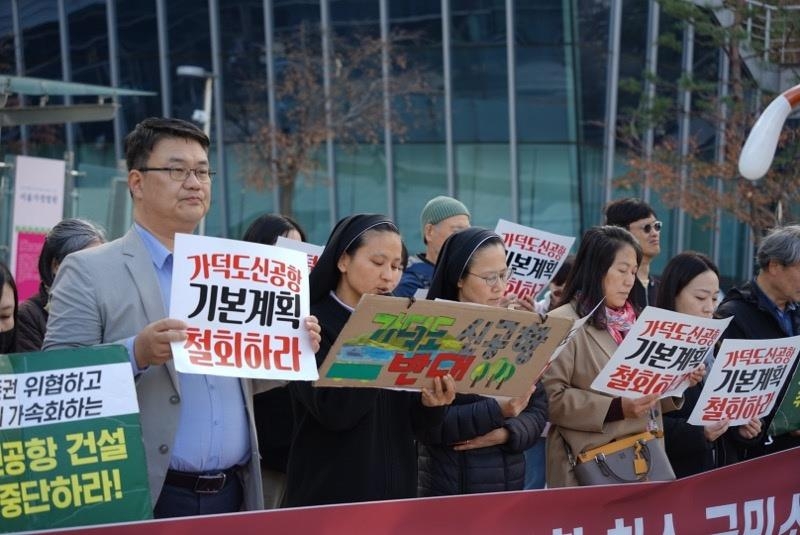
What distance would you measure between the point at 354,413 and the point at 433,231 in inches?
123

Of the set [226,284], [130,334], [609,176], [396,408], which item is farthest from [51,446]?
[609,176]

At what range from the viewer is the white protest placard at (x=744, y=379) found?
17.8 feet

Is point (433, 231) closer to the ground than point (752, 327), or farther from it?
farther from it

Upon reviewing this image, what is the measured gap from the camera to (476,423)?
506 cm

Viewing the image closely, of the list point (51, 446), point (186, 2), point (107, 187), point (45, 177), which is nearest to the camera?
point (51, 446)

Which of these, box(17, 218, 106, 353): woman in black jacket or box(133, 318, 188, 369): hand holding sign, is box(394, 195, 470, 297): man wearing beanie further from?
box(133, 318, 188, 369): hand holding sign

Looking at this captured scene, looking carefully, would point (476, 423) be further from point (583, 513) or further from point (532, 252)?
point (532, 252)

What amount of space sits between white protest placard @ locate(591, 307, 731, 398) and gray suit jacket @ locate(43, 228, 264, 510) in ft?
6.65

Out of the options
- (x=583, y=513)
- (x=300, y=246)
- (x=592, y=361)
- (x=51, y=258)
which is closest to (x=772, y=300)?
(x=592, y=361)

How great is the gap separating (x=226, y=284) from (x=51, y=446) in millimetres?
692

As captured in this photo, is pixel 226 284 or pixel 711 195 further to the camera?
pixel 711 195

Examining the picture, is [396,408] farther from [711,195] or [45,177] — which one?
[711,195]

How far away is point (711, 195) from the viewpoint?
20375 millimetres

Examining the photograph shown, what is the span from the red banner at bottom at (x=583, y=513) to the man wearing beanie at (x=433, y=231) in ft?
9.13
